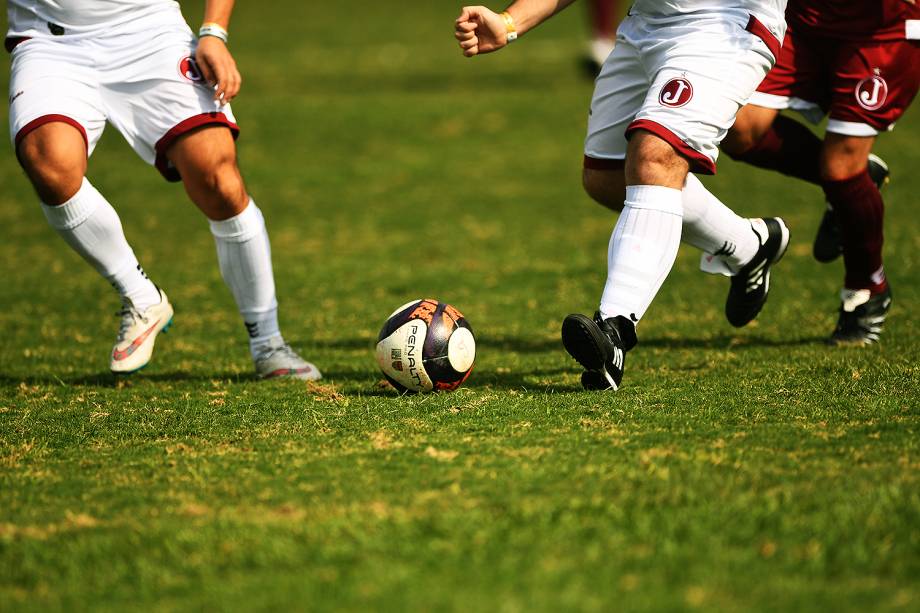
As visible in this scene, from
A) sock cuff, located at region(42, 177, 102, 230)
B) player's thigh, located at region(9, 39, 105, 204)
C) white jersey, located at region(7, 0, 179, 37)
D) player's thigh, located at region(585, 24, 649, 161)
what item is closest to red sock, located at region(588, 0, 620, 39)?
player's thigh, located at region(585, 24, 649, 161)

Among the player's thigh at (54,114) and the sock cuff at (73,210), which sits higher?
the player's thigh at (54,114)

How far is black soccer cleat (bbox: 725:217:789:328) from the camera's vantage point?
216 inches

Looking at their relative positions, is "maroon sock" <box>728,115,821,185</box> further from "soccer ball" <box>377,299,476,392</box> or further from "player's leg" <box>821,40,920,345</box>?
"soccer ball" <box>377,299,476,392</box>

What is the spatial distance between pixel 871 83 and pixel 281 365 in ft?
9.81

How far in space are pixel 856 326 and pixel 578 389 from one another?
1745 millimetres

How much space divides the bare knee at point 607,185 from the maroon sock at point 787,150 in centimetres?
89

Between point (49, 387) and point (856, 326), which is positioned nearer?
point (49, 387)

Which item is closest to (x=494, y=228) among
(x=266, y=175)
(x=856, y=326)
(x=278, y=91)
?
(x=266, y=175)

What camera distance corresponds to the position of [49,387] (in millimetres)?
5422

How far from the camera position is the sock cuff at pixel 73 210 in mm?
5188

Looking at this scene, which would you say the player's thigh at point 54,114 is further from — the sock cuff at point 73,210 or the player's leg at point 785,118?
A: the player's leg at point 785,118

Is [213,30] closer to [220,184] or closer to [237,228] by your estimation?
[220,184]

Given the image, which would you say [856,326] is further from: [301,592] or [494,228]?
[494,228]

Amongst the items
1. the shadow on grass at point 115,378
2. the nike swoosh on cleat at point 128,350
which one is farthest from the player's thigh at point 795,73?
the nike swoosh on cleat at point 128,350
